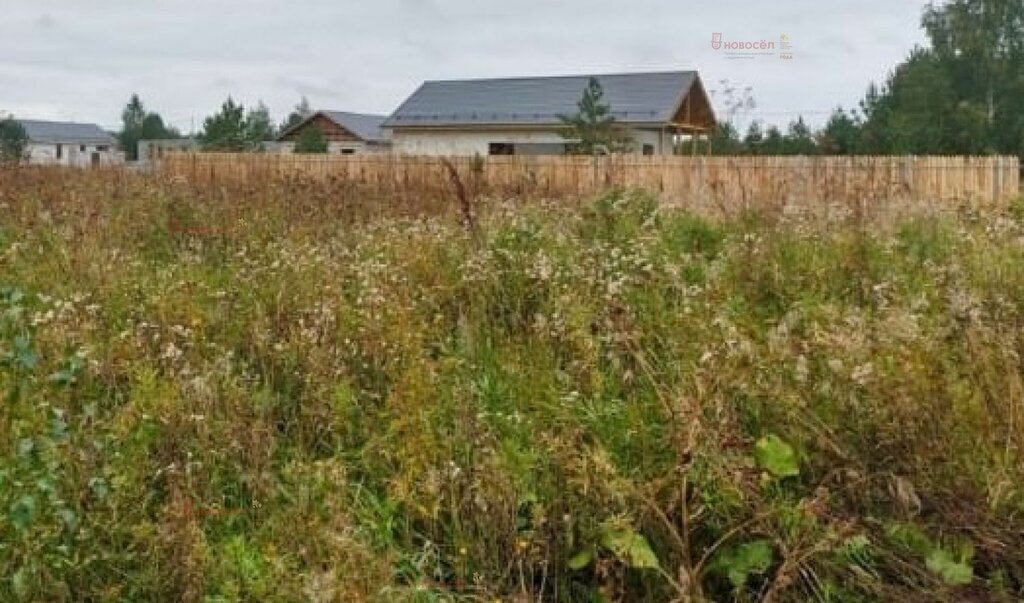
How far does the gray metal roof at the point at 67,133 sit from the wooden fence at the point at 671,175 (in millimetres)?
50961

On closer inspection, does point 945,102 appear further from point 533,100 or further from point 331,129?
point 331,129

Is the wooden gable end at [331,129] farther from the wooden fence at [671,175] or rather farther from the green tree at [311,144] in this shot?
the wooden fence at [671,175]

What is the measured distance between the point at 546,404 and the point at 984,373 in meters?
1.29

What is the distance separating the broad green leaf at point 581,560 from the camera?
7.59 ft

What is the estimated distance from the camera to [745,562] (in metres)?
2.23

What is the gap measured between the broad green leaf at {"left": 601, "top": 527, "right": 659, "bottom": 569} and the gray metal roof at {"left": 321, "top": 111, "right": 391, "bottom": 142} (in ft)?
122

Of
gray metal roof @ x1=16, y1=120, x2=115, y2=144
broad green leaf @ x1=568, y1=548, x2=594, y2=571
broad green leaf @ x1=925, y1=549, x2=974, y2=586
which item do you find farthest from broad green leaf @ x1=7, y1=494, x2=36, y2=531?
gray metal roof @ x1=16, y1=120, x2=115, y2=144

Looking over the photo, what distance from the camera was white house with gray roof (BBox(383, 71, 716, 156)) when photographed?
96.1 feet

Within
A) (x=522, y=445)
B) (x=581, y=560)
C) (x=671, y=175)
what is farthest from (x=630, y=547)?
(x=671, y=175)

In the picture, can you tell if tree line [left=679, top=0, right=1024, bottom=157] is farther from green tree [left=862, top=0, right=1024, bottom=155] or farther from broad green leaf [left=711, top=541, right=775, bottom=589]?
broad green leaf [left=711, top=541, right=775, bottom=589]

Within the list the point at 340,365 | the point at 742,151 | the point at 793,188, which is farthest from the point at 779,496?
the point at 742,151

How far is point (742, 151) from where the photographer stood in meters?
15.9

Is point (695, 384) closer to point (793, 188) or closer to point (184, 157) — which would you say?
point (793, 188)

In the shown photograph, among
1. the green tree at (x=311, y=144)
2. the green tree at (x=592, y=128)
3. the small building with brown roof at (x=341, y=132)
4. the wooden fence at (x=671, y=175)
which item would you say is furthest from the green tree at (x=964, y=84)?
the small building with brown roof at (x=341, y=132)
